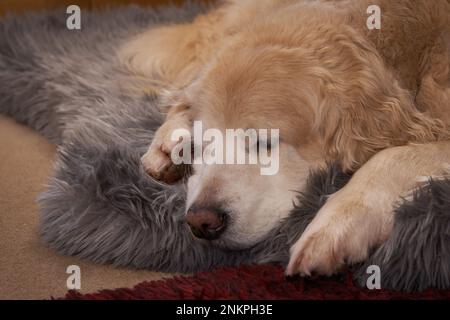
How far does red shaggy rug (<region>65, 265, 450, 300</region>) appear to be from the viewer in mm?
1324

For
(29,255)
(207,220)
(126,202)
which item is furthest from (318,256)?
(29,255)

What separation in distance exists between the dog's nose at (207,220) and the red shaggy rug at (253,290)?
0.38 ft

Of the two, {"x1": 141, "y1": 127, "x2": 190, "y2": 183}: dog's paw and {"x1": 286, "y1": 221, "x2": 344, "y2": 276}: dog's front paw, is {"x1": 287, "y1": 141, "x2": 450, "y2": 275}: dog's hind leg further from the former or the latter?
{"x1": 141, "y1": 127, "x2": 190, "y2": 183}: dog's paw

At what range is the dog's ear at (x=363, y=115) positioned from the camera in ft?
5.26

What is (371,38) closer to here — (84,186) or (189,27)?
(84,186)

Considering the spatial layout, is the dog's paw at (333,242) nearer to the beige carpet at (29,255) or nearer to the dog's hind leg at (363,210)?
the dog's hind leg at (363,210)

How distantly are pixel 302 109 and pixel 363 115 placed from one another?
0.46 ft

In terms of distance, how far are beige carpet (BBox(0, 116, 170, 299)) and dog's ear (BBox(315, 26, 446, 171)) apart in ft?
1.64

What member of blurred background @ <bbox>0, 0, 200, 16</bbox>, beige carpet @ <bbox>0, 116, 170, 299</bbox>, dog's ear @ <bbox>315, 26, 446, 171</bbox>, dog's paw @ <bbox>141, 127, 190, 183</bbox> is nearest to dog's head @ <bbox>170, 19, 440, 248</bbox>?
dog's ear @ <bbox>315, 26, 446, 171</bbox>

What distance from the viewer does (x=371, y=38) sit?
168 cm

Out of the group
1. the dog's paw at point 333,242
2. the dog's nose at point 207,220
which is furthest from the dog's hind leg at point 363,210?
the dog's nose at point 207,220

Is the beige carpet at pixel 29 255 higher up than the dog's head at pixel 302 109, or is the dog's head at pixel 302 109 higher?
the dog's head at pixel 302 109

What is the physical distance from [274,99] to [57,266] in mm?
611
